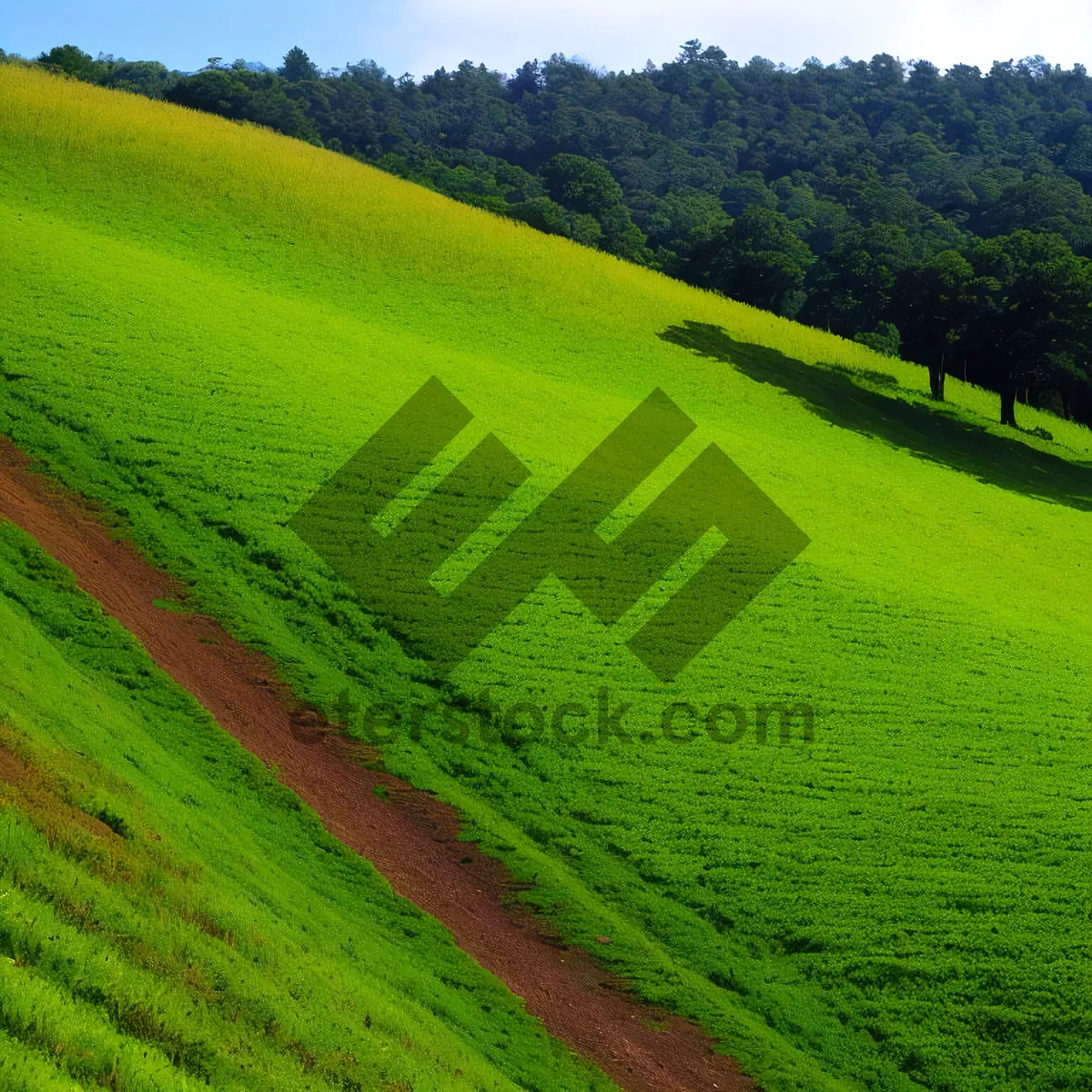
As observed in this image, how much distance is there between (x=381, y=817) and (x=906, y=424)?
33619 millimetres

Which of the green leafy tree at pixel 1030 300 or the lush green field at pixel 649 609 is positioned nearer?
the lush green field at pixel 649 609

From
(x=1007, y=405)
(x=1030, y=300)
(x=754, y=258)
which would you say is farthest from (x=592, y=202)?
(x=1030, y=300)

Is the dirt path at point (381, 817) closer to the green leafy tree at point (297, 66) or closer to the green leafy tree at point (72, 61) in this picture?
the green leafy tree at point (72, 61)

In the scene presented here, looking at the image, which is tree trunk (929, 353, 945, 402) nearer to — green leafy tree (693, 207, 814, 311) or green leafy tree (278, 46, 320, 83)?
green leafy tree (693, 207, 814, 311)

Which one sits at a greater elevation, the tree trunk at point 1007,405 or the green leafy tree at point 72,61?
the green leafy tree at point 72,61

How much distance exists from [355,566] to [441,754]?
5.52 metres

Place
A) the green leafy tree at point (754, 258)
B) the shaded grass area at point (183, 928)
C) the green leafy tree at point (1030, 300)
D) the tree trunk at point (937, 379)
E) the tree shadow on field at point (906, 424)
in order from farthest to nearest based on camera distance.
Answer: the green leafy tree at point (754, 258)
the tree trunk at point (937, 379)
the green leafy tree at point (1030, 300)
the tree shadow on field at point (906, 424)
the shaded grass area at point (183, 928)

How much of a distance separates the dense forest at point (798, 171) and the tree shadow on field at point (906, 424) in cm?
420

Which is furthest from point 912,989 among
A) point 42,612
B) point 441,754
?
point 42,612

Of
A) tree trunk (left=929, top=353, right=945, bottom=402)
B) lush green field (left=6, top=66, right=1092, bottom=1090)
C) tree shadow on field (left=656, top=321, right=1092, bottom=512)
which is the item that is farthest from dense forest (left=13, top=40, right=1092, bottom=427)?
lush green field (left=6, top=66, right=1092, bottom=1090)

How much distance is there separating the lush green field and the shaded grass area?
2270mm

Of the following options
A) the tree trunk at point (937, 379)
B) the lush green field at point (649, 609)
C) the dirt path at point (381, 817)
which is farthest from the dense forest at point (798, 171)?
the dirt path at point (381, 817)

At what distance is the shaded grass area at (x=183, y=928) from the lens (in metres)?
8.66

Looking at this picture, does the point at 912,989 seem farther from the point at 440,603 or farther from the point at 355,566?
the point at 355,566
